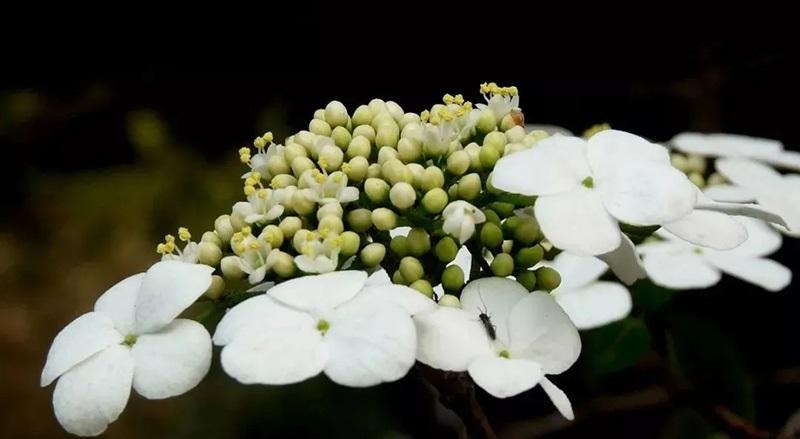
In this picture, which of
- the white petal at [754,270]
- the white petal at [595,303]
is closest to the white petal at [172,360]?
the white petal at [595,303]

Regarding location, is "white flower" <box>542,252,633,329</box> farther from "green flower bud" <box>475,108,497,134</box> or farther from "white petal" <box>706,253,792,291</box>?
"green flower bud" <box>475,108,497,134</box>

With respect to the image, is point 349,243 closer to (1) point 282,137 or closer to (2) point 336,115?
(2) point 336,115

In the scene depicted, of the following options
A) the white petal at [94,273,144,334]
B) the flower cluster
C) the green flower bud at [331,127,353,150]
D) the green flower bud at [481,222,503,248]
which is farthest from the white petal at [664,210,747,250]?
the white petal at [94,273,144,334]

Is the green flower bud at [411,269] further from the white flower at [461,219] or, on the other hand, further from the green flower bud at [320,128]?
the green flower bud at [320,128]

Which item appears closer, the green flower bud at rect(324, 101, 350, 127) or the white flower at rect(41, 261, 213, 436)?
the white flower at rect(41, 261, 213, 436)

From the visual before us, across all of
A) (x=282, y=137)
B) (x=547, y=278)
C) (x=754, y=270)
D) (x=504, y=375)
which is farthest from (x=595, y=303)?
(x=282, y=137)

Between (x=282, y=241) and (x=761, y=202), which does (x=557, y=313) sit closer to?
(x=282, y=241)

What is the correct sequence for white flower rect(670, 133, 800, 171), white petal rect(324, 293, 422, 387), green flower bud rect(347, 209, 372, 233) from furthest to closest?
white flower rect(670, 133, 800, 171) < green flower bud rect(347, 209, 372, 233) < white petal rect(324, 293, 422, 387)
